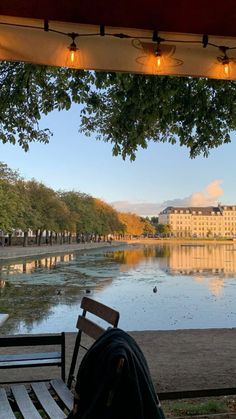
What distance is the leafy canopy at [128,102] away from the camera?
5.01 meters

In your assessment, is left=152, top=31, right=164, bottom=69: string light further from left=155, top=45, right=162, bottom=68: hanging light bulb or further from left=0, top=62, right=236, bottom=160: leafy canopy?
left=0, top=62, right=236, bottom=160: leafy canopy

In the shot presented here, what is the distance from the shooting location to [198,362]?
15.7ft

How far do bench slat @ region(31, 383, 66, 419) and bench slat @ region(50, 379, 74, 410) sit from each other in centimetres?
5

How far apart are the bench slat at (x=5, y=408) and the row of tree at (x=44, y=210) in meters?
30.8

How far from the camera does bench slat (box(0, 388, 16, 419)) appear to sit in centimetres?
215

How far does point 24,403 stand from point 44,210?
153ft

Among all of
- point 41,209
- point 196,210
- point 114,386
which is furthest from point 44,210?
point 196,210

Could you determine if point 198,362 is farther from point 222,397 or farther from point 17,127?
point 17,127

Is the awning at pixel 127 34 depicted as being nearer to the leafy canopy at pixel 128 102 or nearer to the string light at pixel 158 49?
the string light at pixel 158 49

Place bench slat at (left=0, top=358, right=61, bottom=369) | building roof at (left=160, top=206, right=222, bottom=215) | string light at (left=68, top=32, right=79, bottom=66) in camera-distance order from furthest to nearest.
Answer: building roof at (left=160, top=206, right=222, bottom=215)
string light at (left=68, top=32, right=79, bottom=66)
bench slat at (left=0, top=358, right=61, bottom=369)

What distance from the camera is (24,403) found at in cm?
232

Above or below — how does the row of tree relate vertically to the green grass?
above

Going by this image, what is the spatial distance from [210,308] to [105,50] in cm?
1027

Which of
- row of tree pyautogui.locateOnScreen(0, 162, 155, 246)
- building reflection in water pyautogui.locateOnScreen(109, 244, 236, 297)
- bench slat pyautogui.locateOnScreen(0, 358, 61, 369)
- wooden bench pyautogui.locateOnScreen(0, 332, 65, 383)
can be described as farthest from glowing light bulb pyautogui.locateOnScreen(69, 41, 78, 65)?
row of tree pyautogui.locateOnScreen(0, 162, 155, 246)
